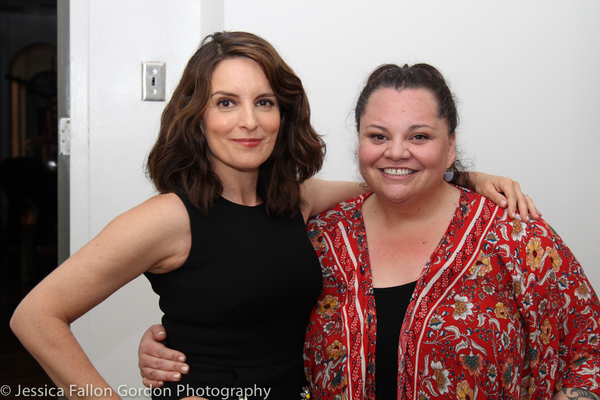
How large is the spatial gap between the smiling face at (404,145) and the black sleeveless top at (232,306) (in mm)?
361

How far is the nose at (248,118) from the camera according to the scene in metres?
1.33

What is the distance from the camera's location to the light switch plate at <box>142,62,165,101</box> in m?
2.35

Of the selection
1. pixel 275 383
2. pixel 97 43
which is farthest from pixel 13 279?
pixel 275 383

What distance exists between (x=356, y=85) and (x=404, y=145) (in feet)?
3.15

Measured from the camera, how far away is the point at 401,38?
233 centimetres

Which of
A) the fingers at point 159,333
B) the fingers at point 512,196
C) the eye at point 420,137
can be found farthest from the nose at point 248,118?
the fingers at point 512,196

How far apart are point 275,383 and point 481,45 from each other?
1866 mm

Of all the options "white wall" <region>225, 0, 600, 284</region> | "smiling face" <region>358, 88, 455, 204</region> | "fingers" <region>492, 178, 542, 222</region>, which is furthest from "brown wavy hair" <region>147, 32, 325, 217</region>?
"white wall" <region>225, 0, 600, 284</region>

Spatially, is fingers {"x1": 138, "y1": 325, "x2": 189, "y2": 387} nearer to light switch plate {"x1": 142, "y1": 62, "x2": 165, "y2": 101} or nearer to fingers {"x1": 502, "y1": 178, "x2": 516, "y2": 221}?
Result: fingers {"x1": 502, "y1": 178, "x2": 516, "y2": 221}

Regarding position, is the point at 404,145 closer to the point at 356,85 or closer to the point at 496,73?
the point at 356,85

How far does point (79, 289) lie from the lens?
3.74ft

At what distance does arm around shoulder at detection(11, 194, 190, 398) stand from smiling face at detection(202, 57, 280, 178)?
0.91ft

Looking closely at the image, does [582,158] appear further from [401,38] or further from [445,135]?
[445,135]

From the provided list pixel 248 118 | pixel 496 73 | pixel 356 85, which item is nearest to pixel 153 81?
pixel 356 85
